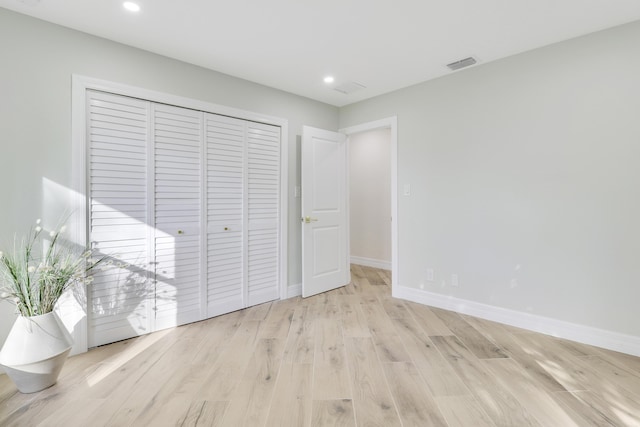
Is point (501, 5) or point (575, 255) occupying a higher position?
point (501, 5)

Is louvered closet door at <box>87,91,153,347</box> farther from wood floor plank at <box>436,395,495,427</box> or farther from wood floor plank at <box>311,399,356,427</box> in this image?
wood floor plank at <box>436,395,495,427</box>

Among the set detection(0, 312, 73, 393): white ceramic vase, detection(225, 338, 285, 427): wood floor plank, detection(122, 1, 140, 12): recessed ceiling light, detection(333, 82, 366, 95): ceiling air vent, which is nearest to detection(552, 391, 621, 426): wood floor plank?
detection(225, 338, 285, 427): wood floor plank

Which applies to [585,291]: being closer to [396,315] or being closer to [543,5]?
[396,315]

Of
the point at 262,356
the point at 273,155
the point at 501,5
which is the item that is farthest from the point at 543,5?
the point at 262,356

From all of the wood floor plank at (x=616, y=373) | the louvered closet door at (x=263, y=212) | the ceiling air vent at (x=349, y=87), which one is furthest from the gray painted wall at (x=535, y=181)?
the louvered closet door at (x=263, y=212)

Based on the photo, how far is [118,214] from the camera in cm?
246

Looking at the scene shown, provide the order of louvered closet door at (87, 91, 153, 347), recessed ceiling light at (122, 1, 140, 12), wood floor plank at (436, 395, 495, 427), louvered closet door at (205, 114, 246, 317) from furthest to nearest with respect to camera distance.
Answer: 1. louvered closet door at (205, 114, 246, 317)
2. louvered closet door at (87, 91, 153, 347)
3. recessed ceiling light at (122, 1, 140, 12)
4. wood floor plank at (436, 395, 495, 427)

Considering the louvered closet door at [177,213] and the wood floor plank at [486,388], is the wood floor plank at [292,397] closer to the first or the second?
the wood floor plank at [486,388]

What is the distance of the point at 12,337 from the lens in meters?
1.83

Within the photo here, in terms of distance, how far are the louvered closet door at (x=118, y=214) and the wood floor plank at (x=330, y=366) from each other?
151 cm

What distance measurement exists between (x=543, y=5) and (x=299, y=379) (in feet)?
9.65

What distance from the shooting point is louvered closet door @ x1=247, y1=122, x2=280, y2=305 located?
3279 mm

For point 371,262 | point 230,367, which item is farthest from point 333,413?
point 371,262

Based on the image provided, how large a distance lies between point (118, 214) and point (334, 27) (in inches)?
88.2
